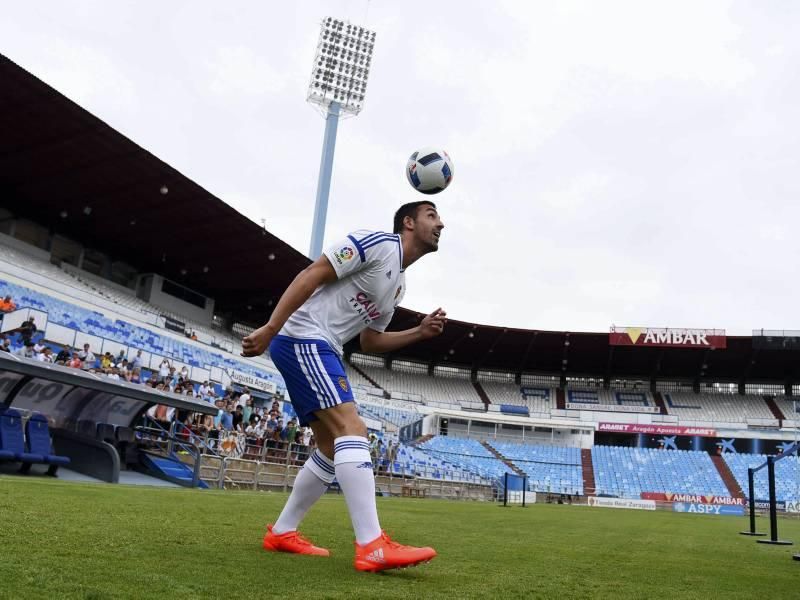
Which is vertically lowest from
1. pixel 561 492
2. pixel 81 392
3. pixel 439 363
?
pixel 561 492

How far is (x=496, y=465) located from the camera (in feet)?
132

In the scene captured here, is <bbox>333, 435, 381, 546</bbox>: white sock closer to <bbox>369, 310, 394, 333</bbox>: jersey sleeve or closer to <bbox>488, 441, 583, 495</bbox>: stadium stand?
<bbox>369, 310, 394, 333</bbox>: jersey sleeve

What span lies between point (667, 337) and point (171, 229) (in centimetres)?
3354

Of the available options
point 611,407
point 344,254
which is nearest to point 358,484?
point 344,254

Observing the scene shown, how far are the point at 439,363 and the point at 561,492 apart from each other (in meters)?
18.8

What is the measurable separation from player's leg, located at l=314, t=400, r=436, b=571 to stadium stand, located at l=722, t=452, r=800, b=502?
124 feet

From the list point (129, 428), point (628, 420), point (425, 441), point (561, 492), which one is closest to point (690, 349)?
point (628, 420)

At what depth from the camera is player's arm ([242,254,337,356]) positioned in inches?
121

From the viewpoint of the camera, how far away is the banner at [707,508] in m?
31.8

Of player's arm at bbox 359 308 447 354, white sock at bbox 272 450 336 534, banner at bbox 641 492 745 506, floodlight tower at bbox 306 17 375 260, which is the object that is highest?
floodlight tower at bbox 306 17 375 260

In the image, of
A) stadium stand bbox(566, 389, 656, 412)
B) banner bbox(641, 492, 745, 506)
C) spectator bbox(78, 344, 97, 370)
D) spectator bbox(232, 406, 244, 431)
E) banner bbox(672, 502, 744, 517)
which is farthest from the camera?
stadium stand bbox(566, 389, 656, 412)

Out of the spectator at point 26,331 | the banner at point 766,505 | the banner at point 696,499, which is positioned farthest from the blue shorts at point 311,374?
the banner at point 696,499

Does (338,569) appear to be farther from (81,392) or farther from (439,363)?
(439,363)

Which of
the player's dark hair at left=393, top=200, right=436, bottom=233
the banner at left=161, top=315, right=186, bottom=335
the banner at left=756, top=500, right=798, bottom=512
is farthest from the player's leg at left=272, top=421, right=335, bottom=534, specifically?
the banner at left=756, top=500, right=798, bottom=512
